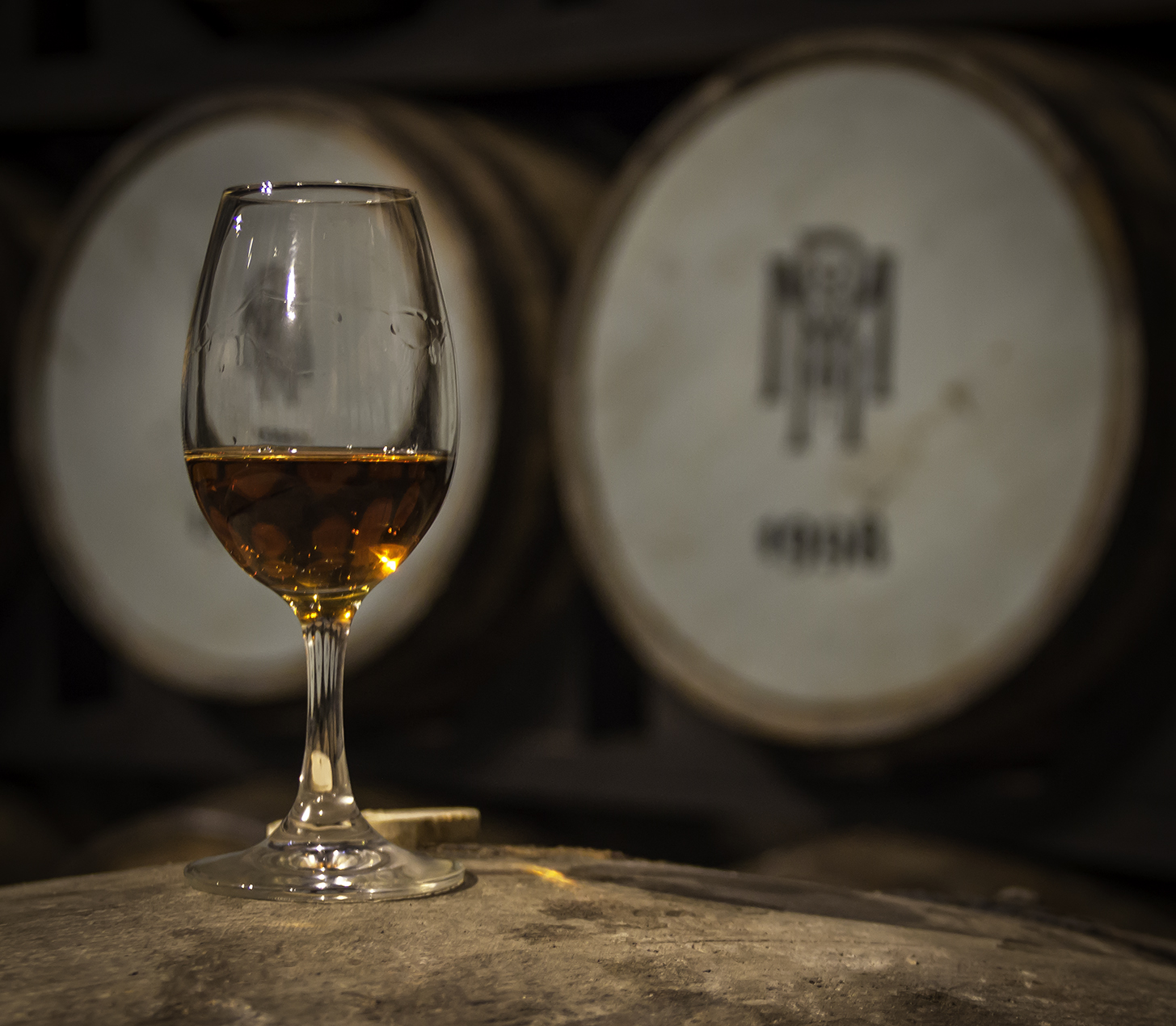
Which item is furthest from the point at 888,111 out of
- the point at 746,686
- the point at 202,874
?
the point at 202,874

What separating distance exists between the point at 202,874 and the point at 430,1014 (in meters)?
0.21

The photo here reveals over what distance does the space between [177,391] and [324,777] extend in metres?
1.29

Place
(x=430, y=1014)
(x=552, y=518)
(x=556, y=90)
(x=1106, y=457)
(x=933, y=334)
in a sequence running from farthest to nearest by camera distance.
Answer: (x=556, y=90) < (x=552, y=518) < (x=933, y=334) < (x=1106, y=457) < (x=430, y=1014)

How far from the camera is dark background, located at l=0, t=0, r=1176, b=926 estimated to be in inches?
60.2

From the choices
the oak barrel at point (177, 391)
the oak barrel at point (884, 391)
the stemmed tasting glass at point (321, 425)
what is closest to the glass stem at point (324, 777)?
the stemmed tasting glass at point (321, 425)

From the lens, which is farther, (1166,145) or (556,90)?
(556,90)

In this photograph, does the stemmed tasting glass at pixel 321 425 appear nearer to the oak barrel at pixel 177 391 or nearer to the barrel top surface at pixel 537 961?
the barrel top surface at pixel 537 961

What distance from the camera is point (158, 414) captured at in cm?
195

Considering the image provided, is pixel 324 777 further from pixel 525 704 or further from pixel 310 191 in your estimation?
pixel 525 704

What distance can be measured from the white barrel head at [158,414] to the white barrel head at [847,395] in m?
0.26

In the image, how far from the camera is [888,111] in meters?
1.46

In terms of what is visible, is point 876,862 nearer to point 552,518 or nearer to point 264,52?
point 552,518

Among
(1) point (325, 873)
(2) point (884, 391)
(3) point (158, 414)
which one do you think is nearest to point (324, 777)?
(1) point (325, 873)

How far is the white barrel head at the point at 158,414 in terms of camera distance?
1.80 meters
